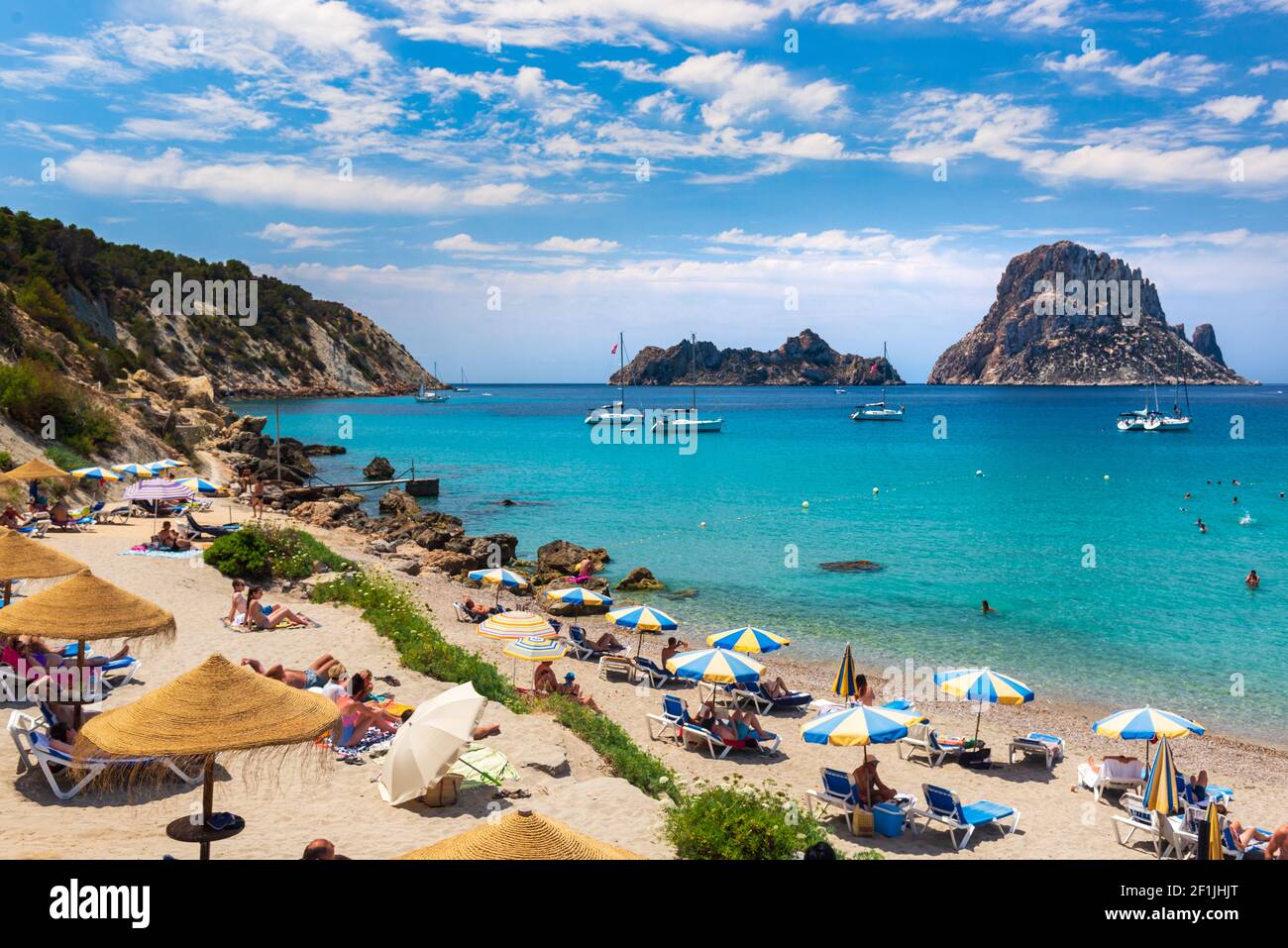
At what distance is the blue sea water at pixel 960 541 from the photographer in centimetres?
2314

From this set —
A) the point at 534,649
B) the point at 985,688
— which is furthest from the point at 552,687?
the point at 985,688

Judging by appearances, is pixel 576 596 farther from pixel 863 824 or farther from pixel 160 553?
pixel 863 824

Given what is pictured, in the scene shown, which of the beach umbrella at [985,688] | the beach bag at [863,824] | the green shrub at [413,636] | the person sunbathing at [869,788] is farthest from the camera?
the green shrub at [413,636]

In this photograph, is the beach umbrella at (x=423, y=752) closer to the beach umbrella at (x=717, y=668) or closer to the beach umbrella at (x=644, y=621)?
the beach umbrella at (x=717, y=668)

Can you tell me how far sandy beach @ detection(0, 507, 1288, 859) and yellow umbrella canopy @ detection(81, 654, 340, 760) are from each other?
1.81 m

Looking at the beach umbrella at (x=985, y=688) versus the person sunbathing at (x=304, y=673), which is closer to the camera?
the person sunbathing at (x=304, y=673)

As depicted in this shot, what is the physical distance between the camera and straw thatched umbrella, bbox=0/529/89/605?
1327 cm

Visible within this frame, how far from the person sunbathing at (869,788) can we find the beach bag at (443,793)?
564cm

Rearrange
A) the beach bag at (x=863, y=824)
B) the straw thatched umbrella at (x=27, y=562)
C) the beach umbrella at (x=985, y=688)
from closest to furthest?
the beach bag at (x=863, y=824)
the straw thatched umbrella at (x=27, y=562)
the beach umbrella at (x=985, y=688)

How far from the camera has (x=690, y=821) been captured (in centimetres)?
988

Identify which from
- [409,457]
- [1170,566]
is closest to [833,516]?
[1170,566]

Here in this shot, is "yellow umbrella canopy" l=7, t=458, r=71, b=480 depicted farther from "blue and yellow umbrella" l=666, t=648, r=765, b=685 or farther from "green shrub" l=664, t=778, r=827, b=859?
"green shrub" l=664, t=778, r=827, b=859

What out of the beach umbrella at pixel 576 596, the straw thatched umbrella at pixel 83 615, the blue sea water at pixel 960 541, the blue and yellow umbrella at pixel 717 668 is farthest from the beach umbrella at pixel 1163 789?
the beach umbrella at pixel 576 596
